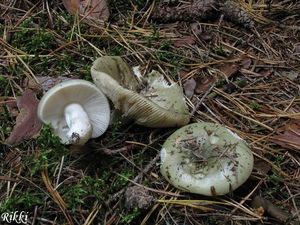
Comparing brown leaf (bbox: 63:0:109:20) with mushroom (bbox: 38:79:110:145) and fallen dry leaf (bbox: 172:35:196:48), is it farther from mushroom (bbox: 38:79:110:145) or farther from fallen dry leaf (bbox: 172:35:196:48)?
mushroom (bbox: 38:79:110:145)

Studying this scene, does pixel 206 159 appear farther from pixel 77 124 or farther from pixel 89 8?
pixel 89 8

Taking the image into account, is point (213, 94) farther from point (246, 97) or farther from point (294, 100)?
point (294, 100)

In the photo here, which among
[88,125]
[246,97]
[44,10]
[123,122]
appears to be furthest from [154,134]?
[44,10]

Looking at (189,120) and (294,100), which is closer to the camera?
(189,120)

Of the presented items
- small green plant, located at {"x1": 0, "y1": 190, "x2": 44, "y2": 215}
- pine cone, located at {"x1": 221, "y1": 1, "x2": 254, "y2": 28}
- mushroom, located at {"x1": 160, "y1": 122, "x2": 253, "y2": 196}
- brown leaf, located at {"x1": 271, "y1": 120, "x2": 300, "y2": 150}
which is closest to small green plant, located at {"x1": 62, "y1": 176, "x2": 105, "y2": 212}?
small green plant, located at {"x1": 0, "y1": 190, "x2": 44, "y2": 215}

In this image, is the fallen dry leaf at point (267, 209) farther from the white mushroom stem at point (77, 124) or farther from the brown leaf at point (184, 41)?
the brown leaf at point (184, 41)

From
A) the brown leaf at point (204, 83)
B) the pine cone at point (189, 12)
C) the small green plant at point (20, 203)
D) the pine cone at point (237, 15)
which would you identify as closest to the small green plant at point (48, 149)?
the small green plant at point (20, 203)
